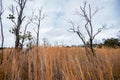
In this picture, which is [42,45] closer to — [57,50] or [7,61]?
[57,50]

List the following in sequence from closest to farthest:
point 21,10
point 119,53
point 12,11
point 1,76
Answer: point 1,76
point 119,53
point 21,10
point 12,11

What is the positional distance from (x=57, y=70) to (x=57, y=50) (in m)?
0.32

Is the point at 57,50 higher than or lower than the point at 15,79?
higher

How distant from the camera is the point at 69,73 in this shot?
1.91m

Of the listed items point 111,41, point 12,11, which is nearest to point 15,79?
point 12,11

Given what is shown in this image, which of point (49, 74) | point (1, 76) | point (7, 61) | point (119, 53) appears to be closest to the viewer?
point (49, 74)

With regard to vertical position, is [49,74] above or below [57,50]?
below

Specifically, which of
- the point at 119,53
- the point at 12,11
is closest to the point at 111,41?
the point at 12,11

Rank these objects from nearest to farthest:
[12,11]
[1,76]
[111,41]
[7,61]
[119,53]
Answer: [1,76], [7,61], [119,53], [12,11], [111,41]

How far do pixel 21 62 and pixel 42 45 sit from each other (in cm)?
56

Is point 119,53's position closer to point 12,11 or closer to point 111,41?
point 12,11

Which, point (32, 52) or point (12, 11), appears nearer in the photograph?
point (32, 52)

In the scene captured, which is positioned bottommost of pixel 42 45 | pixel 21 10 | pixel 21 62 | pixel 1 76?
pixel 1 76

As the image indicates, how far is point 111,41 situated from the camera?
3306cm
